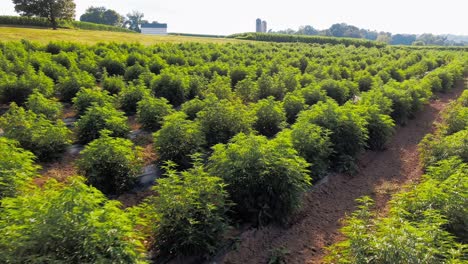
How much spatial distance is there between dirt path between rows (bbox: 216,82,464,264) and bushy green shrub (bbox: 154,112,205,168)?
2.71m

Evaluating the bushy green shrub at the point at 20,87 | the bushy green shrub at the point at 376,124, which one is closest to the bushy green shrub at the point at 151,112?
the bushy green shrub at the point at 20,87

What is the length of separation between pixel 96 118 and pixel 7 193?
4.07m

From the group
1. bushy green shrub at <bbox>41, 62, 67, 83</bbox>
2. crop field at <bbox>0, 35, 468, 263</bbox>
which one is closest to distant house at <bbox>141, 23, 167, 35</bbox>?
bushy green shrub at <bbox>41, 62, 67, 83</bbox>

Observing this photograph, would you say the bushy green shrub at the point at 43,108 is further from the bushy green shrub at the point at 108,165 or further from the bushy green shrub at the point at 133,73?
the bushy green shrub at the point at 133,73

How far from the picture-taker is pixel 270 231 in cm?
647

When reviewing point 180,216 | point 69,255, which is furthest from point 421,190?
point 69,255

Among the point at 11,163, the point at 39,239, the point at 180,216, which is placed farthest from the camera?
the point at 11,163

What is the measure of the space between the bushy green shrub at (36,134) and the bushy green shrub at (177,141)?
231 centimetres

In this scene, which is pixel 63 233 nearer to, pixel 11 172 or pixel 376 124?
pixel 11 172

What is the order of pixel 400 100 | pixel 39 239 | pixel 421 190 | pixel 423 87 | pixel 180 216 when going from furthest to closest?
1. pixel 423 87
2. pixel 400 100
3. pixel 421 190
4. pixel 180 216
5. pixel 39 239

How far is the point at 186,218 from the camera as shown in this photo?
5.17 m

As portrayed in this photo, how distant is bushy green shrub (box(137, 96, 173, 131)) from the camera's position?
1016cm

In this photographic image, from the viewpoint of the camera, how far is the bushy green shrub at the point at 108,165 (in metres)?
6.87

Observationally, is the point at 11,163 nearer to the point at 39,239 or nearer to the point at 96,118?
the point at 39,239
